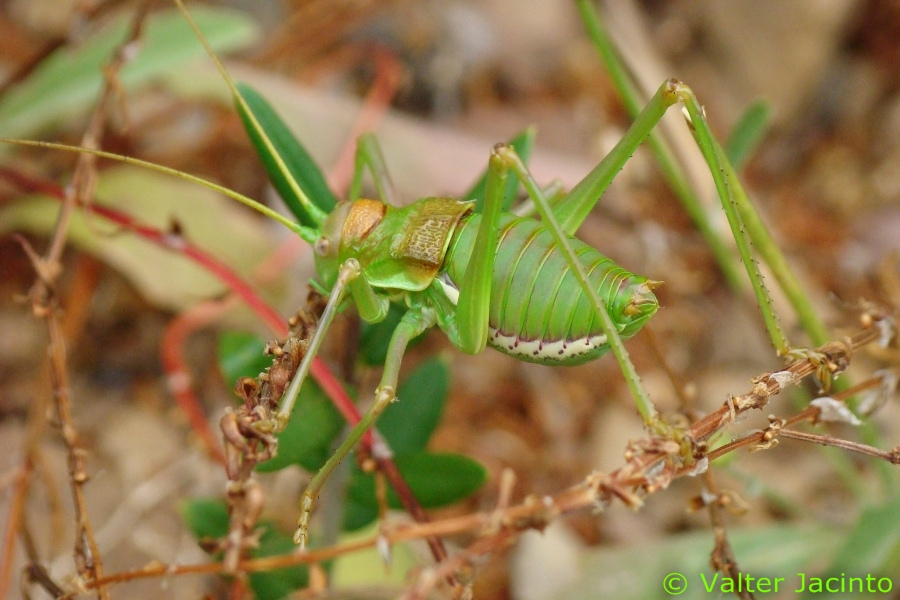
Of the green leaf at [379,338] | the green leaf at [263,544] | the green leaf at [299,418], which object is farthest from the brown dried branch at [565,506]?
the green leaf at [379,338]

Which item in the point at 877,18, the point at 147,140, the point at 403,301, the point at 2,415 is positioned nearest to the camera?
the point at 403,301

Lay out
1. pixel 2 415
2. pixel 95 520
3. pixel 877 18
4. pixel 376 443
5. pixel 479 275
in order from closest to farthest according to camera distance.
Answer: pixel 479 275 < pixel 376 443 < pixel 95 520 < pixel 2 415 < pixel 877 18


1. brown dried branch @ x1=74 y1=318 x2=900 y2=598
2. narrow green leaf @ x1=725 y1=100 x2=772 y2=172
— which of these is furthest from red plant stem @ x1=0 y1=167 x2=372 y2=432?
narrow green leaf @ x1=725 y1=100 x2=772 y2=172

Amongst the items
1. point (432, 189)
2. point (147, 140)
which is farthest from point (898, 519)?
point (147, 140)

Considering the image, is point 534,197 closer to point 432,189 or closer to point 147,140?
point 432,189

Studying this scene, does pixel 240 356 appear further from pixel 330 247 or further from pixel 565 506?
pixel 565 506
